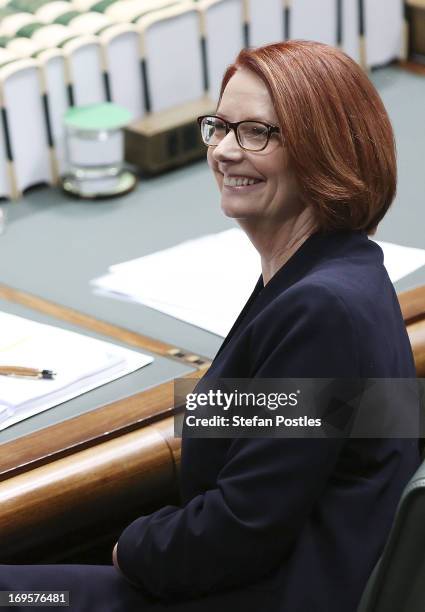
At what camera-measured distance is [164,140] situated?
225 cm

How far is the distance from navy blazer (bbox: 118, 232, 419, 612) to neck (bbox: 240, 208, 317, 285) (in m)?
0.04

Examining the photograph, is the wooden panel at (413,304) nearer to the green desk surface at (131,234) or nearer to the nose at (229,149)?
the green desk surface at (131,234)

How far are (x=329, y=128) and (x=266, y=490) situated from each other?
0.36 m

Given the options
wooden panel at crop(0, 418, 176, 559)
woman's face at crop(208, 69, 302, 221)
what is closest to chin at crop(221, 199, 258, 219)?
woman's face at crop(208, 69, 302, 221)

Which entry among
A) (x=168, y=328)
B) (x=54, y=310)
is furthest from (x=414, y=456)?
(x=54, y=310)

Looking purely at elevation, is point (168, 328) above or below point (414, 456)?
below

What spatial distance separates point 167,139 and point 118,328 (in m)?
0.65

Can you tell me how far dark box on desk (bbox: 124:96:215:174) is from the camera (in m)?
2.24

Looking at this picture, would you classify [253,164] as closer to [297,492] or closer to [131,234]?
[297,492]

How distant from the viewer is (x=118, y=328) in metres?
1.70

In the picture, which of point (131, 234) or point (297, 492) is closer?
point (297, 492)

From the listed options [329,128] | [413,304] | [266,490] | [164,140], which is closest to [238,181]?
[329,128]

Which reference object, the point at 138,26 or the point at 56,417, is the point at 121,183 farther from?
the point at 56,417

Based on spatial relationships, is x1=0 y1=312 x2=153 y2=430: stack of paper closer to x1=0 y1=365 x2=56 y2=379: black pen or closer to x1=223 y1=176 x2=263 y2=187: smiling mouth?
x1=0 y1=365 x2=56 y2=379: black pen
